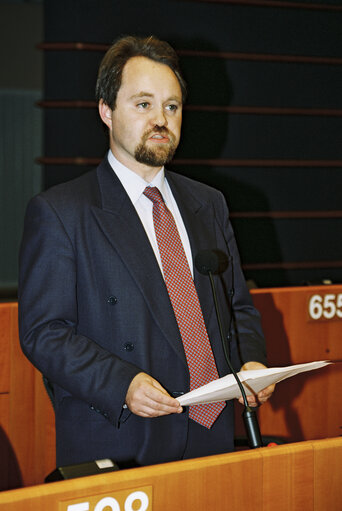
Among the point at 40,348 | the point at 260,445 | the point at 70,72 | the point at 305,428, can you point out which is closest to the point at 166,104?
the point at 40,348

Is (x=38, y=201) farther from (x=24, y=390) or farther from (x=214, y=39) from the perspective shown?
(x=214, y=39)

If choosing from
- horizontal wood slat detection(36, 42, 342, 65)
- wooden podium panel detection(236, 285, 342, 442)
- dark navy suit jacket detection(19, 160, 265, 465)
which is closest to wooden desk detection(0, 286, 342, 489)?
wooden podium panel detection(236, 285, 342, 442)

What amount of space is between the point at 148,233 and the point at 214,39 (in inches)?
110

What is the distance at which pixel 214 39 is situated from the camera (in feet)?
13.4

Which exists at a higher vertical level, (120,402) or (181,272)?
(181,272)

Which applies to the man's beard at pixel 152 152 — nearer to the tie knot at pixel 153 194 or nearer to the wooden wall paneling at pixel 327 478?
the tie knot at pixel 153 194

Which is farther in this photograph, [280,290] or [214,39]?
[214,39]

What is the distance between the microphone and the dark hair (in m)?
0.51

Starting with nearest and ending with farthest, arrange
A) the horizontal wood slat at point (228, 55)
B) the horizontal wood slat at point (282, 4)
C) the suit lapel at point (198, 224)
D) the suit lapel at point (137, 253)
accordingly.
A: the suit lapel at point (137, 253)
the suit lapel at point (198, 224)
the horizontal wood slat at point (228, 55)
the horizontal wood slat at point (282, 4)

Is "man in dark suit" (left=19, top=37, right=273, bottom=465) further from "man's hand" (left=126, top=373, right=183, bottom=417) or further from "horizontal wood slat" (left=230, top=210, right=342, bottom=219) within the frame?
"horizontal wood slat" (left=230, top=210, right=342, bottom=219)

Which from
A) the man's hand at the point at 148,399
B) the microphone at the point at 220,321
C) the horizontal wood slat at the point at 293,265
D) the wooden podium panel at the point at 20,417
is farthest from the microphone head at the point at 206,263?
the horizontal wood slat at the point at 293,265

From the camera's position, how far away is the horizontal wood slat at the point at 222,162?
3887 mm

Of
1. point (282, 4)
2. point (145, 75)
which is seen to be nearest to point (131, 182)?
point (145, 75)

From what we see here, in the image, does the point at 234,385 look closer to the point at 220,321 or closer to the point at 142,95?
the point at 220,321
